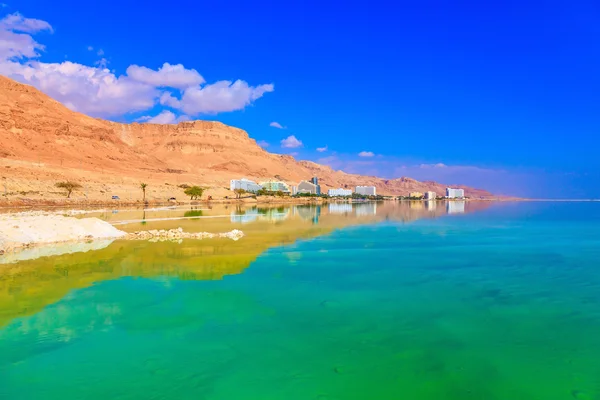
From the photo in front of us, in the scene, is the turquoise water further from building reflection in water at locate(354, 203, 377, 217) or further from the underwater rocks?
building reflection in water at locate(354, 203, 377, 217)

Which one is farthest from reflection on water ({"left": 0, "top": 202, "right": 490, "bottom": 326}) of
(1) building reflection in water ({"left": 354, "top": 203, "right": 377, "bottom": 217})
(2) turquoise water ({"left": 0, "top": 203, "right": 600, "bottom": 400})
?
(1) building reflection in water ({"left": 354, "top": 203, "right": 377, "bottom": 217})

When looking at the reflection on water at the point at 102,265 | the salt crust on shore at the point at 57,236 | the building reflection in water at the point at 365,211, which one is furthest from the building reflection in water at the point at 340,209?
the reflection on water at the point at 102,265

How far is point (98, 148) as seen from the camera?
154 meters

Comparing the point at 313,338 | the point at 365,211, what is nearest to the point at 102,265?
the point at 313,338

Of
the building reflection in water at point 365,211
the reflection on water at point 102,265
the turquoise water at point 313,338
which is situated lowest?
the turquoise water at point 313,338

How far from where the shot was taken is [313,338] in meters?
8.34

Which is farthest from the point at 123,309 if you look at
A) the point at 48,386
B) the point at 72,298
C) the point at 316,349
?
the point at 316,349

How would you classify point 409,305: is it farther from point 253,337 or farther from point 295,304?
point 253,337

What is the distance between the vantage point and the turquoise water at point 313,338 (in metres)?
Result: 6.37

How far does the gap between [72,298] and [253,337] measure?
622 centimetres

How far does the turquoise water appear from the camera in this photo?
6.37m

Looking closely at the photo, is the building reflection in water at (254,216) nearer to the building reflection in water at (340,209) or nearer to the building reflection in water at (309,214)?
the building reflection in water at (309,214)

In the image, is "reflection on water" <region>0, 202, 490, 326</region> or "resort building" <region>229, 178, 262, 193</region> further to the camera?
"resort building" <region>229, 178, 262, 193</region>

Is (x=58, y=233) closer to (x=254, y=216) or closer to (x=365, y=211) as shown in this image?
(x=254, y=216)
